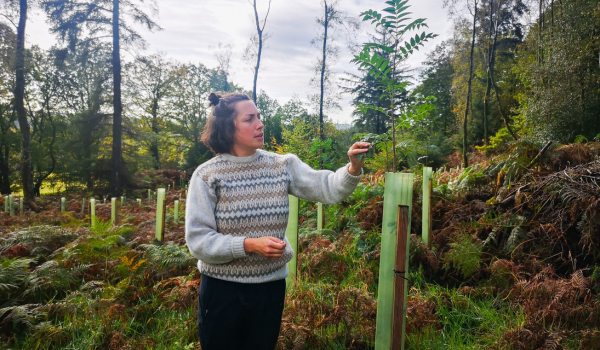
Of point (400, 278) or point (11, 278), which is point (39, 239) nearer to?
point (11, 278)

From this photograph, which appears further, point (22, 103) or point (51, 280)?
point (22, 103)

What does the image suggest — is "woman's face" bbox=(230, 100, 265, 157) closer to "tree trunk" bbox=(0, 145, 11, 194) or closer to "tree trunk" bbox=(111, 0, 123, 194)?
"tree trunk" bbox=(111, 0, 123, 194)

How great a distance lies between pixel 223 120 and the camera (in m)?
1.79

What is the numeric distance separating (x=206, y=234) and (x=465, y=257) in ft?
9.02

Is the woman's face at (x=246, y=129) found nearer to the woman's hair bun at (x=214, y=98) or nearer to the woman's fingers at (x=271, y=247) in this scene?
the woman's hair bun at (x=214, y=98)

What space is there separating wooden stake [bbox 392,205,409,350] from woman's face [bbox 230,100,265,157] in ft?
2.98

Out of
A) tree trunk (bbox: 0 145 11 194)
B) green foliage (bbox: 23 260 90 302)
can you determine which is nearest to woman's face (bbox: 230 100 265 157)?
green foliage (bbox: 23 260 90 302)

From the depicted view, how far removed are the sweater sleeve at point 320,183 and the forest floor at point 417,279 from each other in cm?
118

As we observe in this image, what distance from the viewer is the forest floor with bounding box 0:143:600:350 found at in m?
2.43

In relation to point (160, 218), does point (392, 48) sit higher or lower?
higher

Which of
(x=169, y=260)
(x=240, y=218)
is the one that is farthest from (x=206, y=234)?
(x=169, y=260)

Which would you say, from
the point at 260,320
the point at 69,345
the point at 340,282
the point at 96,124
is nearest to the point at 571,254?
the point at 340,282

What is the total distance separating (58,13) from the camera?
1200cm

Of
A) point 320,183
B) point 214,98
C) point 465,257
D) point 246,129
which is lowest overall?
point 465,257
